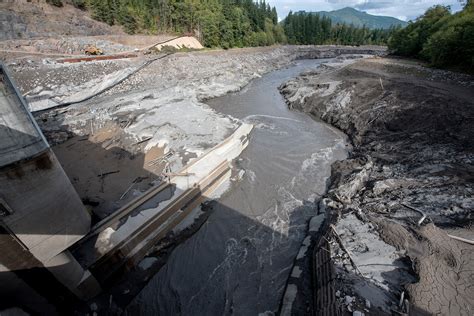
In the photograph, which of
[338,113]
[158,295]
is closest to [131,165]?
[158,295]

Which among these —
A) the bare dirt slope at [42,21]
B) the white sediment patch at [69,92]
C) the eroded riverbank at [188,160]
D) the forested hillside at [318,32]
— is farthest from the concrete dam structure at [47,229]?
the forested hillside at [318,32]

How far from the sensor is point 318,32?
2899 inches

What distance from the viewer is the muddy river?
677 centimetres

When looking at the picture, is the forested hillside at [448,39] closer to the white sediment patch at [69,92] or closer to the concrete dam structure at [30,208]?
the concrete dam structure at [30,208]

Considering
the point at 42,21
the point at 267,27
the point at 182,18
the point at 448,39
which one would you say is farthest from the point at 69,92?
the point at 267,27

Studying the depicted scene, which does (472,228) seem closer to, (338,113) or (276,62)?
(338,113)

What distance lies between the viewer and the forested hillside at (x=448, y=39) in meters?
18.4

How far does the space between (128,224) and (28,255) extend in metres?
2.89

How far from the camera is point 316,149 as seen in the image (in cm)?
1465

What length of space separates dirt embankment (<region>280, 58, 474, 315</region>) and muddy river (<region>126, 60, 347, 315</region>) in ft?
5.05

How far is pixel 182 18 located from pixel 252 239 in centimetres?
5144

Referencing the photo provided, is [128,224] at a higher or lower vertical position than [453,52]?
lower

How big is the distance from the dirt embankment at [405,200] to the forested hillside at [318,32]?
208 ft

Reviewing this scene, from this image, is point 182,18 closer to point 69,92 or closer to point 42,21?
point 42,21
